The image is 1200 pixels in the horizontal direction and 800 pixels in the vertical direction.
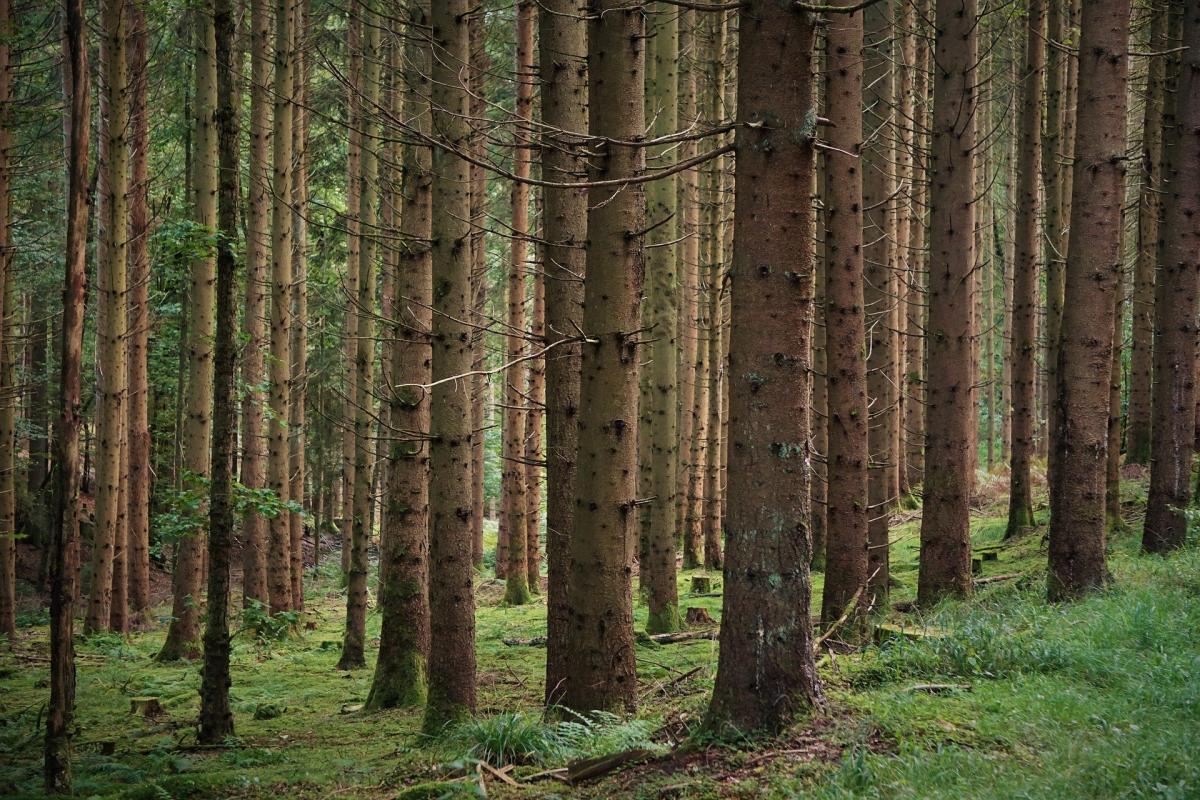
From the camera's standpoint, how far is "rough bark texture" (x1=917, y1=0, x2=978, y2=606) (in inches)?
403

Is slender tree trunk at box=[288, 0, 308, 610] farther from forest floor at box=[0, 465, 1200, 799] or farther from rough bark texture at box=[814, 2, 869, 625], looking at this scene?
rough bark texture at box=[814, 2, 869, 625]

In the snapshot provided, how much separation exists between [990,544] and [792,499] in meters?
12.0

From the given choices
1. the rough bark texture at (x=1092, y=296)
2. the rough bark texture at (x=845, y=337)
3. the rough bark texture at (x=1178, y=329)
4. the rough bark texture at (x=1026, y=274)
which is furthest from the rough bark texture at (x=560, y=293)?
the rough bark texture at (x=1026, y=274)

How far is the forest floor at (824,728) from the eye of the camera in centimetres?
454

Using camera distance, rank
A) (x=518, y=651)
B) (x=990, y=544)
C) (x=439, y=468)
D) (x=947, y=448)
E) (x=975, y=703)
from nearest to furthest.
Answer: (x=975, y=703), (x=439, y=468), (x=947, y=448), (x=518, y=651), (x=990, y=544)

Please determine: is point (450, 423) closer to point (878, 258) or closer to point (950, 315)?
point (950, 315)

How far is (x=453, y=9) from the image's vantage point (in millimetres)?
7988

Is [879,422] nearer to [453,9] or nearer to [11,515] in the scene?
[453,9]

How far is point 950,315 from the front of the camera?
33.7 feet

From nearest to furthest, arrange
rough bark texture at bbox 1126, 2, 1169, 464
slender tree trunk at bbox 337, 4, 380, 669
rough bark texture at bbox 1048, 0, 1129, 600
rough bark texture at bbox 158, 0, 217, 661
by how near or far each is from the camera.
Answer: rough bark texture at bbox 1048, 0, 1129, 600 < slender tree trunk at bbox 337, 4, 380, 669 < rough bark texture at bbox 158, 0, 217, 661 < rough bark texture at bbox 1126, 2, 1169, 464

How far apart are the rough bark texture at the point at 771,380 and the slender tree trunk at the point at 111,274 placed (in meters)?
11.3

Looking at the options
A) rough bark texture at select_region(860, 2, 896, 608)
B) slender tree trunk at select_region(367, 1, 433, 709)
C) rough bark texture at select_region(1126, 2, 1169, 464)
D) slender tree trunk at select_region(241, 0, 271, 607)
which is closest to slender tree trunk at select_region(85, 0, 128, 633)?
slender tree trunk at select_region(241, 0, 271, 607)

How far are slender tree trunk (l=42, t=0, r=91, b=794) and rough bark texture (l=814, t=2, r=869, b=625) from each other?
6.54 metres

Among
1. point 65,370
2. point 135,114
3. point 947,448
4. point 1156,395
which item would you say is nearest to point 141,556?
point 135,114
